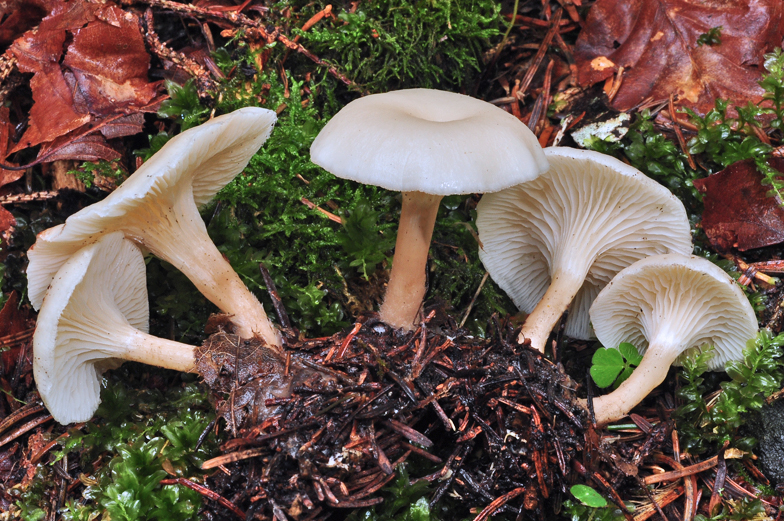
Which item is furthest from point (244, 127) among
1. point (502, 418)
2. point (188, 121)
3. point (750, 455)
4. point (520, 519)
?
point (750, 455)

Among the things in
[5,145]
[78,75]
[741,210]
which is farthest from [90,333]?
[741,210]

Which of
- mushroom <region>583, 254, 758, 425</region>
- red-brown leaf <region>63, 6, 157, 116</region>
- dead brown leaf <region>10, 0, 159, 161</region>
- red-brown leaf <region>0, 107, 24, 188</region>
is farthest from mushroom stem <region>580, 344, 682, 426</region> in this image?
red-brown leaf <region>0, 107, 24, 188</region>

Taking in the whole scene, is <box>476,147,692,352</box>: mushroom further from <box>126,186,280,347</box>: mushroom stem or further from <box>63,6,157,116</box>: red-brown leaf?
<box>63,6,157,116</box>: red-brown leaf

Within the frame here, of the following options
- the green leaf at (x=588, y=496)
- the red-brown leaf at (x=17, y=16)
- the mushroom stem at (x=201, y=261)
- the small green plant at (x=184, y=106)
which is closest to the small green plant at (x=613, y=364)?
the green leaf at (x=588, y=496)

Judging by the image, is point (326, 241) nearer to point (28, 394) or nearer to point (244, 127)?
point (244, 127)

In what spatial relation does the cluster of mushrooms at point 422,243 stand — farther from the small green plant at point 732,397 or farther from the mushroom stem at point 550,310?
the small green plant at point 732,397

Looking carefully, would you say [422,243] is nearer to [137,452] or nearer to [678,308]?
[678,308]
